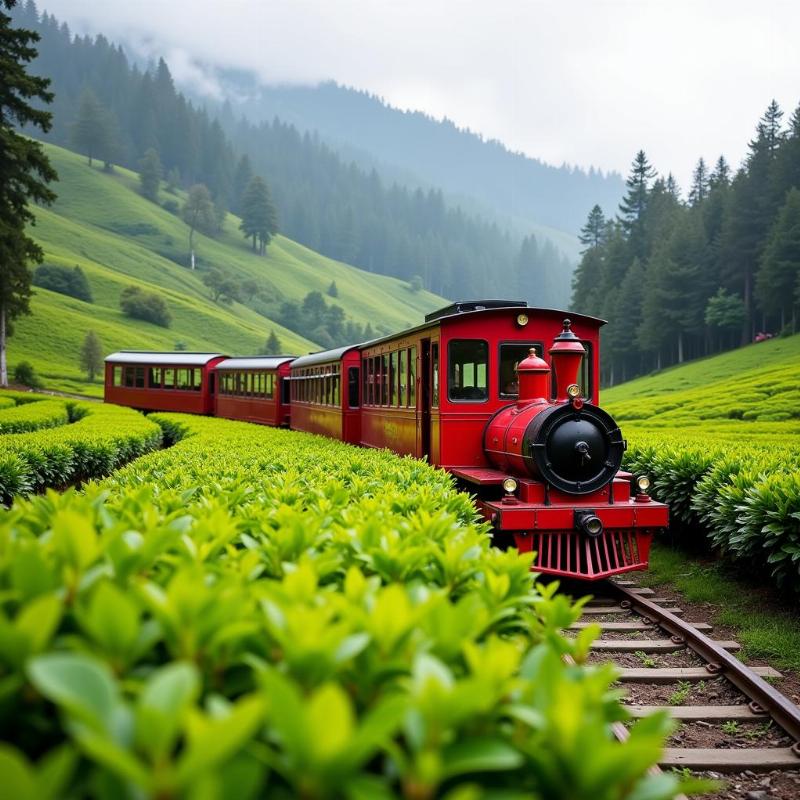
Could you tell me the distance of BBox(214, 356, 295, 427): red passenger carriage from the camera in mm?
30862

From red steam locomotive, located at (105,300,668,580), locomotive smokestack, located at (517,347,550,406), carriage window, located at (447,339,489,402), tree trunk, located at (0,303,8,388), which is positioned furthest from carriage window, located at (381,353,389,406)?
tree trunk, located at (0,303,8,388)

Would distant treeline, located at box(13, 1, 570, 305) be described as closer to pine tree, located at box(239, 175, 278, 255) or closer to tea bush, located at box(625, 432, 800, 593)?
pine tree, located at box(239, 175, 278, 255)

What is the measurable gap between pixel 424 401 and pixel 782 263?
→ 5440 centimetres

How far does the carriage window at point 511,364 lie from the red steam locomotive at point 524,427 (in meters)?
0.02

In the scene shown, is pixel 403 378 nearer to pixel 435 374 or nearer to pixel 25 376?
pixel 435 374

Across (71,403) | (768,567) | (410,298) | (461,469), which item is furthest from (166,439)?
(410,298)

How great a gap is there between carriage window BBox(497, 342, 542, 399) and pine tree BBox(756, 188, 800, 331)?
5233cm

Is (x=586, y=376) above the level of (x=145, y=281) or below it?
below

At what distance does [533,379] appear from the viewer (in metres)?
10.8

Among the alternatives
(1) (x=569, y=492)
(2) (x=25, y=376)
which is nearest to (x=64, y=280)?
(2) (x=25, y=376)

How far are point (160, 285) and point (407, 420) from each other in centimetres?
10196

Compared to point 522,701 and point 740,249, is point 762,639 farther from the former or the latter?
point 740,249

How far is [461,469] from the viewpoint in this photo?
37.3ft

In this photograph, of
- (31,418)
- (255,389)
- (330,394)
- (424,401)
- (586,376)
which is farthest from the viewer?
(255,389)
